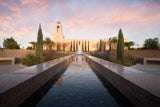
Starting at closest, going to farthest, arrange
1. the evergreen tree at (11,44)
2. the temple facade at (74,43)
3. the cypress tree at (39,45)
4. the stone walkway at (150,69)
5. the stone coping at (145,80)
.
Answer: the stone coping at (145,80), the stone walkway at (150,69), the cypress tree at (39,45), the evergreen tree at (11,44), the temple facade at (74,43)

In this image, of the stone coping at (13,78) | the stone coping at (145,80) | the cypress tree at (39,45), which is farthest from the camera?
the cypress tree at (39,45)

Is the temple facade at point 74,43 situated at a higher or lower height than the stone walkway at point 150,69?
higher

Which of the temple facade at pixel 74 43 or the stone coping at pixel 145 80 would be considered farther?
the temple facade at pixel 74 43

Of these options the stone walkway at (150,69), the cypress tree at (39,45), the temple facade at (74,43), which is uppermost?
the temple facade at (74,43)

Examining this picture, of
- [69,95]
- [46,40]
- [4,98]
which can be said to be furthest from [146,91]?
[46,40]

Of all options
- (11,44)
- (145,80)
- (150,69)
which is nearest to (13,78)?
(145,80)

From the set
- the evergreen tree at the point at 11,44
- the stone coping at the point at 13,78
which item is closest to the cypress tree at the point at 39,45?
the stone coping at the point at 13,78

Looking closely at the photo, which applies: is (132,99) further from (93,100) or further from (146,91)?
(93,100)

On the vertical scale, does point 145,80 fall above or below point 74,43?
below

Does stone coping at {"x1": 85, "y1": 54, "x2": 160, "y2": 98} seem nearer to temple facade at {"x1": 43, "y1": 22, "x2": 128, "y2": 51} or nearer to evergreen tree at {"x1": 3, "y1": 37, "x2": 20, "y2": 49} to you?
evergreen tree at {"x1": 3, "y1": 37, "x2": 20, "y2": 49}

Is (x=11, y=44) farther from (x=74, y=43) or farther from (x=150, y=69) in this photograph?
(x=150, y=69)

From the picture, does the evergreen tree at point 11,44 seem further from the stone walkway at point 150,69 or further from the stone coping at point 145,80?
the stone coping at point 145,80

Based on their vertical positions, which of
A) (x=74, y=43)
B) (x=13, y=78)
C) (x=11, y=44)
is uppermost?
(x=74, y=43)

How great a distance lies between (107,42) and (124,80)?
4621cm
